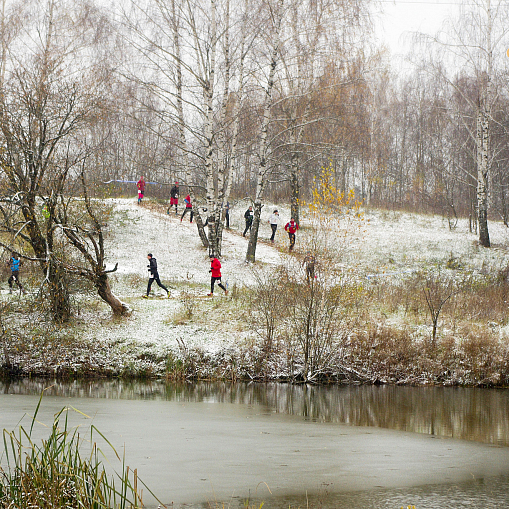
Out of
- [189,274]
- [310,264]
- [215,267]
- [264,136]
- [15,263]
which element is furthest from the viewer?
[189,274]

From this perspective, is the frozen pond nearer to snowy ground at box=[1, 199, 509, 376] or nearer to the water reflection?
the water reflection

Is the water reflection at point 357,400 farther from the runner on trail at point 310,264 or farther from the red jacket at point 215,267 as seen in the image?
the red jacket at point 215,267

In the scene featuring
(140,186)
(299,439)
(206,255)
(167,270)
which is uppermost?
(140,186)

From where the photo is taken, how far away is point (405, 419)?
11.2 meters

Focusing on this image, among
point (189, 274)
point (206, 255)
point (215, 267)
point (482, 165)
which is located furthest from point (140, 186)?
point (482, 165)

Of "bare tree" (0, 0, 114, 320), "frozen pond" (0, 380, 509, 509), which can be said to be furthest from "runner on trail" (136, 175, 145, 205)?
"frozen pond" (0, 380, 509, 509)

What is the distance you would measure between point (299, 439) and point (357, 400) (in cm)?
410

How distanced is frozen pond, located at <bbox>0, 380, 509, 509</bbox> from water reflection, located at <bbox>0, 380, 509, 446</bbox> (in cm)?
2

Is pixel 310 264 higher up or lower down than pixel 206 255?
lower down

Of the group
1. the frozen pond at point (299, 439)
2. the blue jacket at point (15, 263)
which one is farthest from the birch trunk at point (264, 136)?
the frozen pond at point (299, 439)

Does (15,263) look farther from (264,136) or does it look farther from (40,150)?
(264,136)

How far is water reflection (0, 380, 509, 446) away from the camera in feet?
35.4

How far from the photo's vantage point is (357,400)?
13078 millimetres

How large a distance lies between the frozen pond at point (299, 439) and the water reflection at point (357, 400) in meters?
0.02
